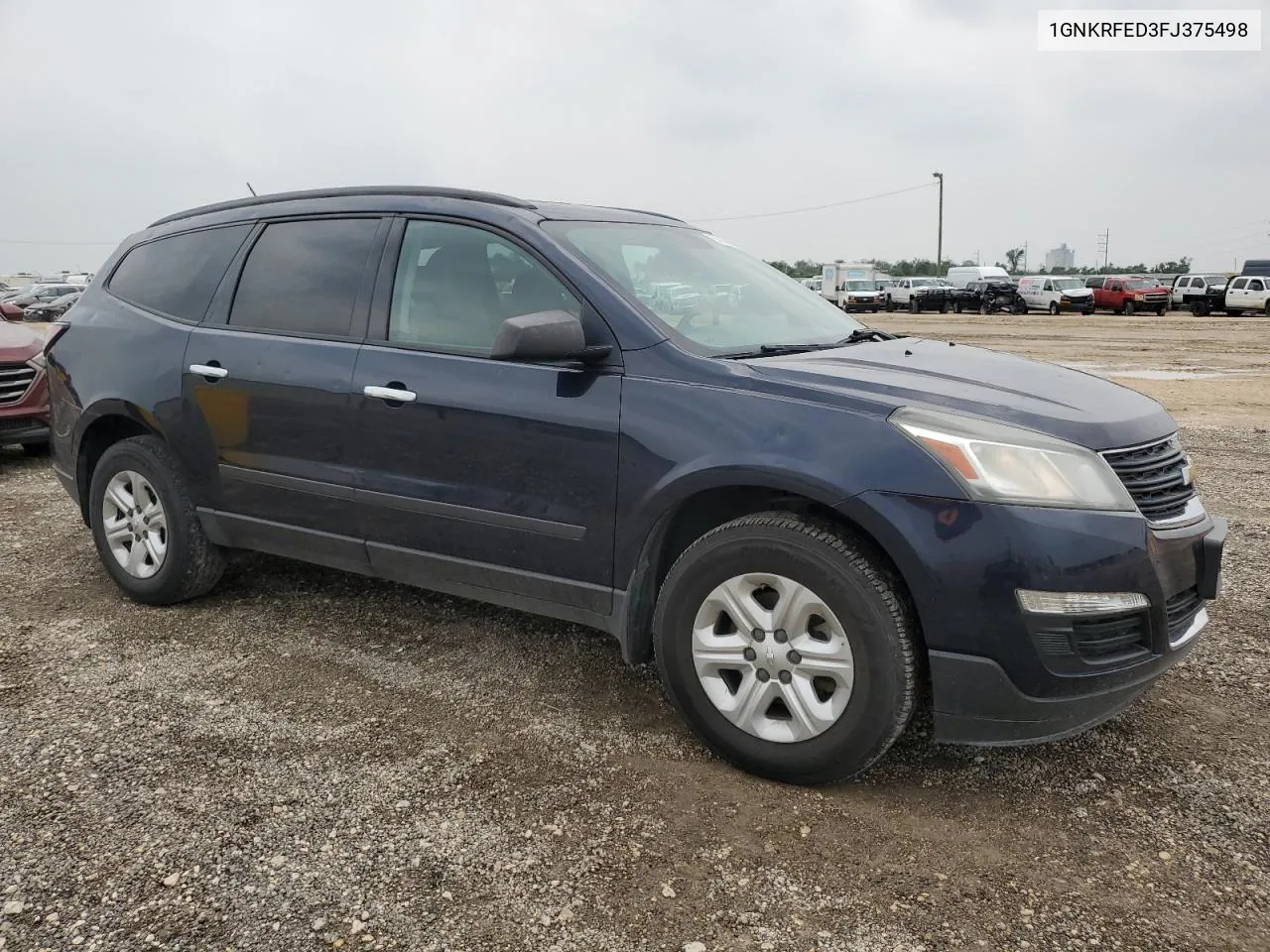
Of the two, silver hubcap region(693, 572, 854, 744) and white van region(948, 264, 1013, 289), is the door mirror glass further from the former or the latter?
white van region(948, 264, 1013, 289)

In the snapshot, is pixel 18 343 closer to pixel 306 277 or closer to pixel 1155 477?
pixel 306 277

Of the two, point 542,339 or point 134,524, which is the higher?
point 542,339

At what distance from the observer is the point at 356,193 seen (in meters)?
3.89

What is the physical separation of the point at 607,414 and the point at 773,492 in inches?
22.5

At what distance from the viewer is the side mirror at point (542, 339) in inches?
117

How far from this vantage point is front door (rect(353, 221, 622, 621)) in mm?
3137

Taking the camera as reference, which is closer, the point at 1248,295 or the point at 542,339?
the point at 542,339

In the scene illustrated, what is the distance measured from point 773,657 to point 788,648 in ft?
0.18

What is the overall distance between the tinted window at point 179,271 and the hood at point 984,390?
8.22ft

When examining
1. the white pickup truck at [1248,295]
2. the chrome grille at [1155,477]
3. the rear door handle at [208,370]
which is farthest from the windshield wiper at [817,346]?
the white pickup truck at [1248,295]

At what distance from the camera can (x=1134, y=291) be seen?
34906mm

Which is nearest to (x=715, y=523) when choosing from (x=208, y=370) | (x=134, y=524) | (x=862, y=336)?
(x=862, y=336)

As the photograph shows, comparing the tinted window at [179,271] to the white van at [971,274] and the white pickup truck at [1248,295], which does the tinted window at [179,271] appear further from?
the white van at [971,274]

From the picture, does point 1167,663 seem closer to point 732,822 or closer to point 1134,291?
point 732,822
